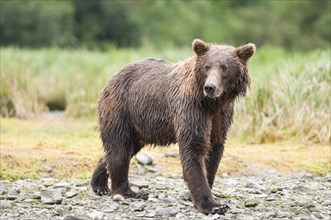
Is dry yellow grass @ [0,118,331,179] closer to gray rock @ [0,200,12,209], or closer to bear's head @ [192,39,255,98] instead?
gray rock @ [0,200,12,209]

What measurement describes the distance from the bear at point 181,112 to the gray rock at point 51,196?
584 mm

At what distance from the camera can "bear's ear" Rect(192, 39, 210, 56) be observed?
7738 millimetres

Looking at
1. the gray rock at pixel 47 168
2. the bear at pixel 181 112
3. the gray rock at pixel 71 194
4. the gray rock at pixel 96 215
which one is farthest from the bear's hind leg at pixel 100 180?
the gray rock at pixel 47 168

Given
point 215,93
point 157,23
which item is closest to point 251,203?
point 215,93

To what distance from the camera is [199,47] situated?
25.5 ft

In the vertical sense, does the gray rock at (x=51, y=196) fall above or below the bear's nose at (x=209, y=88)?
below

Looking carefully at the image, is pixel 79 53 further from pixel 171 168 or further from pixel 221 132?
pixel 221 132

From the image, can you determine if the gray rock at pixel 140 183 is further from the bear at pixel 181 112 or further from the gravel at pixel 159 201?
the bear at pixel 181 112

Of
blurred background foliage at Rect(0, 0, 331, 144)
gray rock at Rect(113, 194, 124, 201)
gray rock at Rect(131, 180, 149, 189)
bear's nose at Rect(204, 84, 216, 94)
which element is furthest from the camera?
blurred background foliage at Rect(0, 0, 331, 144)

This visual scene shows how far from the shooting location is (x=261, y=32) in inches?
1626

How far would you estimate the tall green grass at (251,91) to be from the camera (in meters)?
12.3

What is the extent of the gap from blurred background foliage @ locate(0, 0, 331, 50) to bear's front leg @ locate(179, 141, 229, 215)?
81.7 feet

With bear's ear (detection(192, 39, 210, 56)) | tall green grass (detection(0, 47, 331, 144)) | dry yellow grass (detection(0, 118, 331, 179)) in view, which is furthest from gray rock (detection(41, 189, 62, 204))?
tall green grass (detection(0, 47, 331, 144))

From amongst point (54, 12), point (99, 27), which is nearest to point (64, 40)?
point (54, 12)
